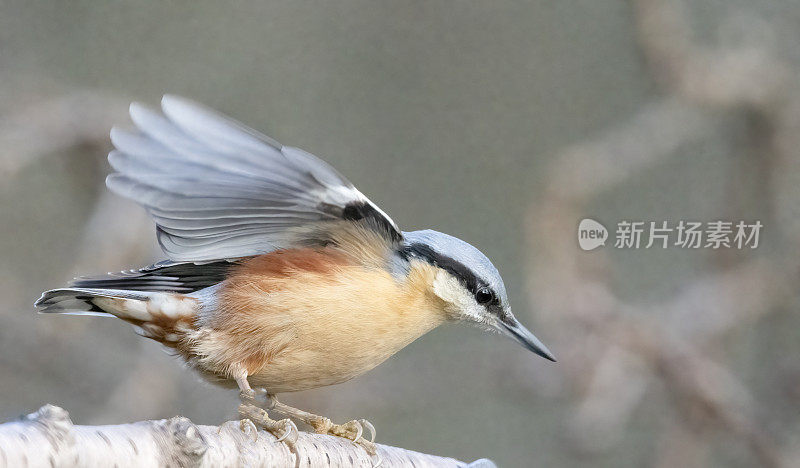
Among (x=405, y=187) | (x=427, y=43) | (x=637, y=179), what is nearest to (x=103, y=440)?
(x=405, y=187)

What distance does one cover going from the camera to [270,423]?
1671 millimetres

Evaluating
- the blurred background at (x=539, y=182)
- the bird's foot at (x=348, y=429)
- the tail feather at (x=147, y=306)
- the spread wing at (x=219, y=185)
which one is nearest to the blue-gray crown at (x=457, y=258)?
the spread wing at (x=219, y=185)

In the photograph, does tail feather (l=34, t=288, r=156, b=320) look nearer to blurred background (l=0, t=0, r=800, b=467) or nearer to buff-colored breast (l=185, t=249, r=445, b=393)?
buff-colored breast (l=185, t=249, r=445, b=393)

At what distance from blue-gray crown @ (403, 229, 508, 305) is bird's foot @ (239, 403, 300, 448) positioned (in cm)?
45

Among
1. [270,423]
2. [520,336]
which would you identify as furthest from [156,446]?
[520,336]

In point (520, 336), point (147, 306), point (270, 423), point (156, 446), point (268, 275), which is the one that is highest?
point (520, 336)

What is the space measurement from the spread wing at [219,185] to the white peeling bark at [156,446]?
365 millimetres

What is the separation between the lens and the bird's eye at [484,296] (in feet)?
6.33

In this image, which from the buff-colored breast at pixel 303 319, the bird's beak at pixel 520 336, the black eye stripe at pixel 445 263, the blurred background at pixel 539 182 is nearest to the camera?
the buff-colored breast at pixel 303 319

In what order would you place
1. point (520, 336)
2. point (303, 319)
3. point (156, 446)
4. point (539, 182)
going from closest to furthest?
1. point (156, 446)
2. point (303, 319)
3. point (520, 336)
4. point (539, 182)

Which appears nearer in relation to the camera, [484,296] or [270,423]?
[270,423]

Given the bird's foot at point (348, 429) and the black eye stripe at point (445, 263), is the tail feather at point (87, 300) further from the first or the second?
the black eye stripe at point (445, 263)

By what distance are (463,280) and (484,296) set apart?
0.22ft

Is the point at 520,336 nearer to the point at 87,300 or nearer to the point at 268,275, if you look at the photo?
the point at 268,275
